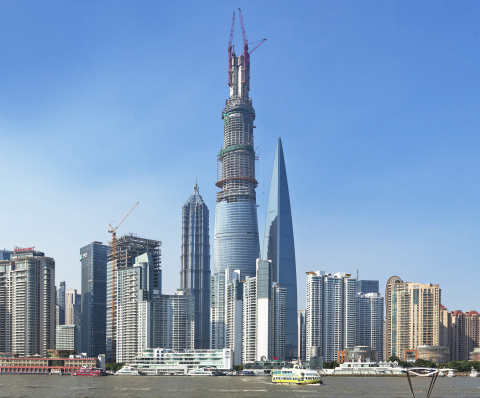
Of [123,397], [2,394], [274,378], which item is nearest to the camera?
[123,397]

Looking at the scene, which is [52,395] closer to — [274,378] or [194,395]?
[194,395]

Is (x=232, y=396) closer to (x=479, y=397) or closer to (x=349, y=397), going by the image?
(x=349, y=397)

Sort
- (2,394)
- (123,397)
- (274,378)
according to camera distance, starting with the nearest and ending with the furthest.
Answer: (123,397), (2,394), (274,378)

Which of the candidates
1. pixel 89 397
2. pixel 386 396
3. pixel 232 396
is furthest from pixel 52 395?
pixel 386 396

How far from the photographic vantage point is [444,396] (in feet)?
440

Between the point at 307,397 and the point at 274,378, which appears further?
the point at 274,378

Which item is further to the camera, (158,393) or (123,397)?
(158,393)

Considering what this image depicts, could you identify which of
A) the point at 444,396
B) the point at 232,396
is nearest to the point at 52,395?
the point at 232,396

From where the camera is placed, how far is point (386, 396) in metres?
133

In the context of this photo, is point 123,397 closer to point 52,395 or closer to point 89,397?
point 89,397

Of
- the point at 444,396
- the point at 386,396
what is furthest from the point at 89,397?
the point at 444,396

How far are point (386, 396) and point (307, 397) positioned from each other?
14.4 meters

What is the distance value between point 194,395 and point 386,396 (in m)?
35.6

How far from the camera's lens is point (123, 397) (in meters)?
132
